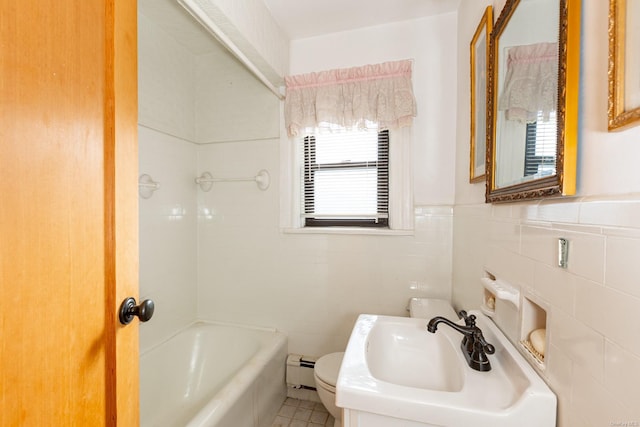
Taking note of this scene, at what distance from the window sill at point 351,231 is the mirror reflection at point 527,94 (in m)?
0.81

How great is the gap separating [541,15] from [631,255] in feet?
2.25

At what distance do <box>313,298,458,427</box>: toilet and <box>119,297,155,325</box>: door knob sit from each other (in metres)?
1.06

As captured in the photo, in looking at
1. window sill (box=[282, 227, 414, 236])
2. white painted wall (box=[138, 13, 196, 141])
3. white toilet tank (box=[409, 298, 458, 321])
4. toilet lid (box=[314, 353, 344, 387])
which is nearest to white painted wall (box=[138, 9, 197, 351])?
white painted wall (box=[138, 13, 196, 141])

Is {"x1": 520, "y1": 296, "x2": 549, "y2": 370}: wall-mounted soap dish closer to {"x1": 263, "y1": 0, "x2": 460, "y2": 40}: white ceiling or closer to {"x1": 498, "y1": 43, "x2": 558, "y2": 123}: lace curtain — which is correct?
{"x1": 498, "y1": 43, "x2": 558, "y2": 123}: lace curtain

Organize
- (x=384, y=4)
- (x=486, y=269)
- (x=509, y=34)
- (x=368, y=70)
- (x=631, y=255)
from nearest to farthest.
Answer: (x=631, y=255)
(x=509, y=34)
(x=486, y=269)
(x=384, y=4)
(x=368, y=70)

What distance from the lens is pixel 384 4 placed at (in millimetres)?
1633

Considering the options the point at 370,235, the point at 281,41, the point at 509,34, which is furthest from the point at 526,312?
the point at 281,41

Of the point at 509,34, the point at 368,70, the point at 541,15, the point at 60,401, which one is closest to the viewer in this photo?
the point at 60,401

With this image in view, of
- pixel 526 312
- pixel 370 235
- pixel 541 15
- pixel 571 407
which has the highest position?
pixel 541 15

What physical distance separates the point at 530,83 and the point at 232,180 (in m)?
1.86

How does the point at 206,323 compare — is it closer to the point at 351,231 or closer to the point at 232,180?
the point at 232,180

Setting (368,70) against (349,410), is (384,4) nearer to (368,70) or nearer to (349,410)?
(368,70)

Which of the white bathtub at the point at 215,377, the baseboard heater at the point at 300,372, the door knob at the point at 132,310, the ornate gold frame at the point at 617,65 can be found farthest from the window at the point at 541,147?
the baseboard heater at the point at 300,372

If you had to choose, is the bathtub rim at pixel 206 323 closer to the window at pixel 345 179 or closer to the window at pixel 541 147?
the window at pixel 345 179
